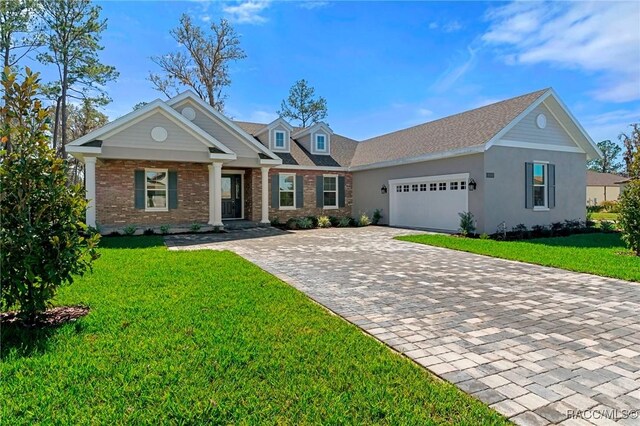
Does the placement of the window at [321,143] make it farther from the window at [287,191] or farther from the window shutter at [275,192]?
the window shutter at [275,192]

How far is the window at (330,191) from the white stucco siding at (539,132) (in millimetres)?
9193

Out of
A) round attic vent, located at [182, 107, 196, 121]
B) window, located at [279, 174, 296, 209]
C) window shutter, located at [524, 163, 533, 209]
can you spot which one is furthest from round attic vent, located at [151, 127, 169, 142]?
window shutter, located at [524, 163, 533, 209]

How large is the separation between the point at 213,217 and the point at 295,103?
2419 cm

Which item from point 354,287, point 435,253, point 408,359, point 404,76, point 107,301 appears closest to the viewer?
point 408,359

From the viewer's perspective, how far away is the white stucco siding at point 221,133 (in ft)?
55.4

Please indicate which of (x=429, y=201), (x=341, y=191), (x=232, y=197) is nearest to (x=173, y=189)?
(x=232, y=197)

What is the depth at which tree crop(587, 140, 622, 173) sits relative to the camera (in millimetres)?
70688

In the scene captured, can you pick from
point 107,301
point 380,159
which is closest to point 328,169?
point 380,159

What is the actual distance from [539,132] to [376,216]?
326 inches

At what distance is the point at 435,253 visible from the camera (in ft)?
33.4

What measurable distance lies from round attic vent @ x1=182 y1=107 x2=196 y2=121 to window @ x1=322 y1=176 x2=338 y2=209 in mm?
7572

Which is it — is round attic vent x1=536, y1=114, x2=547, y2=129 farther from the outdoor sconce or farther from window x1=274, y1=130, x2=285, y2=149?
window x1=274, y1=130, x2=285, y2=149

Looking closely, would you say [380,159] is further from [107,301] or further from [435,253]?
[107,301]

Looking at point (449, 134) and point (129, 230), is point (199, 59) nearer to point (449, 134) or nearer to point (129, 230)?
point (129, 230)
